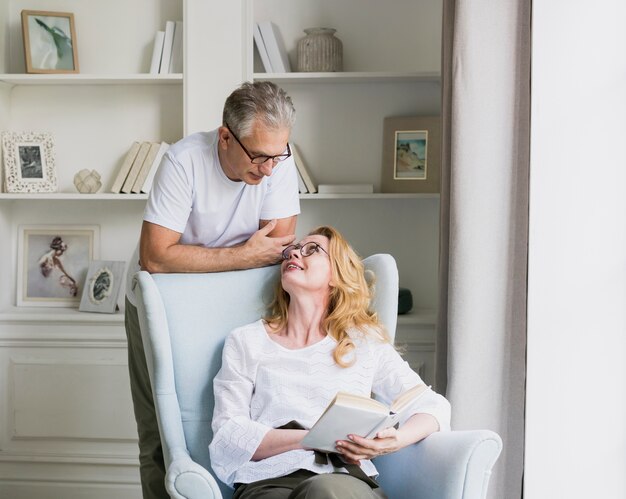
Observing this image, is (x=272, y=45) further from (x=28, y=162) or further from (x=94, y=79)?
(x=28, y=162)

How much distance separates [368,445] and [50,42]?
2.44 m

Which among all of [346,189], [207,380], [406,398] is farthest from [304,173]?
[406,398]

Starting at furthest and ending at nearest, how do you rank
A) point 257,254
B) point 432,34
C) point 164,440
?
point 432,34, point 257,254, point 164,440

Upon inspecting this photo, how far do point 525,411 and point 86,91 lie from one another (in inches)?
89.3

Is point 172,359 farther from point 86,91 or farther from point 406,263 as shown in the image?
point 86,91

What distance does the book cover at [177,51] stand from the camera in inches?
141

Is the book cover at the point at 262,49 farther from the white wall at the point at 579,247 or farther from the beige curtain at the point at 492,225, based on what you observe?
the white wall at the point at 579,247

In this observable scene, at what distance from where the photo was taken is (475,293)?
8.63ft

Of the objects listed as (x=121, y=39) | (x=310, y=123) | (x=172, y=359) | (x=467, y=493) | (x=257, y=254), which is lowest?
(x=467, y=493)

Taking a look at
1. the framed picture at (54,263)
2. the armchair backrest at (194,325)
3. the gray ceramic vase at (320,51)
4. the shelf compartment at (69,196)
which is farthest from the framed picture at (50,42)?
the armchair backrest at (194,325)

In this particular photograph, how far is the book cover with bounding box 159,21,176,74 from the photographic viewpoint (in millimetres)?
3553

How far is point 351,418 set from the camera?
71.3 inches

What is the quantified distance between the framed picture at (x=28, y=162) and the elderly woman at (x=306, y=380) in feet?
5.57

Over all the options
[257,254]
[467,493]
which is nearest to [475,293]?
[257,254]
